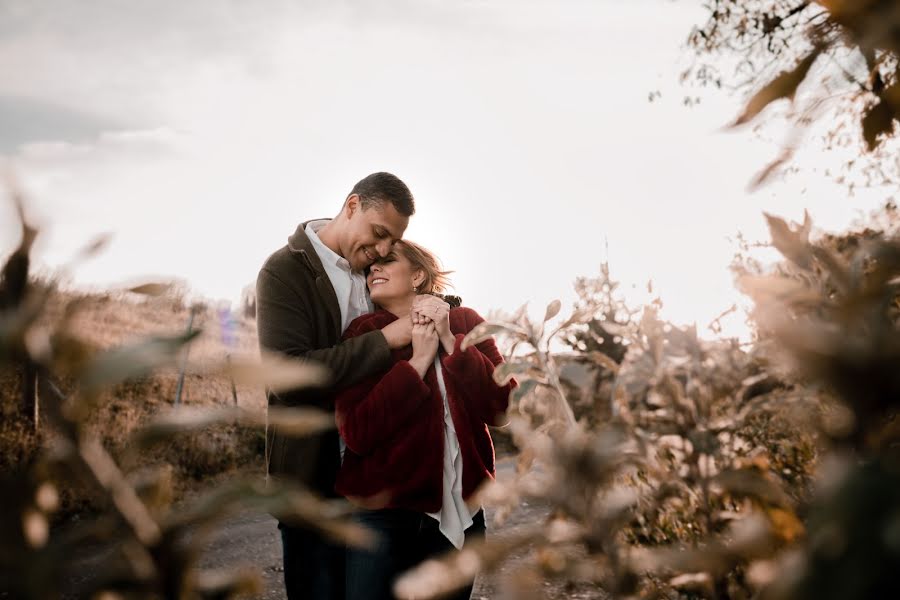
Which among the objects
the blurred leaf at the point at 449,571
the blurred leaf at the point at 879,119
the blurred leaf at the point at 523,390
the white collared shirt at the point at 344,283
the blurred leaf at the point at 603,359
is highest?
the blurred leaf at the point at 879,119

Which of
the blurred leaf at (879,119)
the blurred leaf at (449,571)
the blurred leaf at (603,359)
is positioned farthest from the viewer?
the blurred leaf at (603,359)

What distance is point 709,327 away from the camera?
888 millimetres

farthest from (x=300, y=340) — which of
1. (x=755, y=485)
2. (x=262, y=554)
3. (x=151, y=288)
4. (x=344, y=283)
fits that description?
(x=262, y=554)

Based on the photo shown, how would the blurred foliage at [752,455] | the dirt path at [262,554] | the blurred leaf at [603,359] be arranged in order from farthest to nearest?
1. the dirt path at [262,554]
2. the blurred leaf at [603,359]
3. the blurred foliage at [752,455]

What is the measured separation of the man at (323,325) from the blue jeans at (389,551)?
0.25 meters

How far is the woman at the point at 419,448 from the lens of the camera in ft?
6.48

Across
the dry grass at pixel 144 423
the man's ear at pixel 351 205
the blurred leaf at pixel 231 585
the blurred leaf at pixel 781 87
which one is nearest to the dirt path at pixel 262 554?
the dry grass at pixel 144 423

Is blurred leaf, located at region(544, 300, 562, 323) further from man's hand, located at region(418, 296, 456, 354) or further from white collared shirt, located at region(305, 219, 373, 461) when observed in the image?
white collared shirt, located at region(305, 219, 373, 461)

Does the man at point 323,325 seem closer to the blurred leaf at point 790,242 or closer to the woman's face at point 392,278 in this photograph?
the woman's face at point 392,278

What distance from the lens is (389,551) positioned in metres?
2.00

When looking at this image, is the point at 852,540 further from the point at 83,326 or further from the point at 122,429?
the point at 122,429

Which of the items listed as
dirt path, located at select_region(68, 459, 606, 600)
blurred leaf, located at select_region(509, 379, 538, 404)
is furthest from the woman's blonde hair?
dirt path, located at select_region(68, 459, 606, 600)

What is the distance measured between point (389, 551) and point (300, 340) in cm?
83

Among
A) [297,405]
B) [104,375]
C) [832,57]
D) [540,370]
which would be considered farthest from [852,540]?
[297,405]
